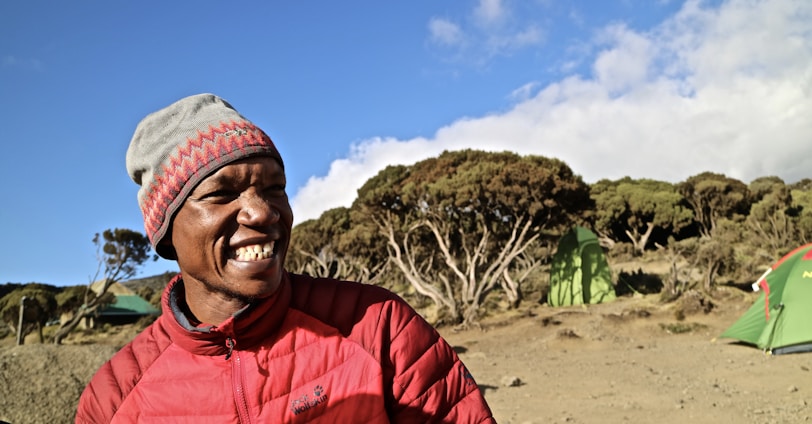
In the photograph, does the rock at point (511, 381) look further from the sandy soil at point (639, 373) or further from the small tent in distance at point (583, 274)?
the small tent in distance at point (583, 274)

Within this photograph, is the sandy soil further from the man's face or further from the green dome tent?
the man's face

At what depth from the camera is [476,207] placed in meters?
19.8

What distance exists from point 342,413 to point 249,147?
62cm

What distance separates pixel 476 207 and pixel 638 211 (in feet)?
53.4

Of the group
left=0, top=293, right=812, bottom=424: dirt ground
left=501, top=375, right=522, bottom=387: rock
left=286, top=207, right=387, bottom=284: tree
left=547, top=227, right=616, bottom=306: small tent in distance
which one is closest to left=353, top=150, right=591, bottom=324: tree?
left=547, top=227, right=616, bottom=306: small tent in distance

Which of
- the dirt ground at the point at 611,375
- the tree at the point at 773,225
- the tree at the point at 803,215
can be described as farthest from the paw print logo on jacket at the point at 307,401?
the tree at the point at 803,215

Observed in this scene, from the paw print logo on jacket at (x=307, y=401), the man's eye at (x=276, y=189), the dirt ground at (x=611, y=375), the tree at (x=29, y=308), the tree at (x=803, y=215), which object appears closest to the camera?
the paw print logo on jacket at (x=307, y=401)

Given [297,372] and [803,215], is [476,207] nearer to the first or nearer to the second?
[803,215]

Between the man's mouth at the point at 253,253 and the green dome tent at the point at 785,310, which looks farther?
the green dome tent at the point at 785,310

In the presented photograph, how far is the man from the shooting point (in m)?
1.27

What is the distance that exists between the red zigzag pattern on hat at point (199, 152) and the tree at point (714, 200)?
34407 millimetres

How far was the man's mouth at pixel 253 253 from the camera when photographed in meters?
1.31

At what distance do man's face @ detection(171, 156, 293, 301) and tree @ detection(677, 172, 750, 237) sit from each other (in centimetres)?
3439

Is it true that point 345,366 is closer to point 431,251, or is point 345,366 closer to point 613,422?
point 613,422
